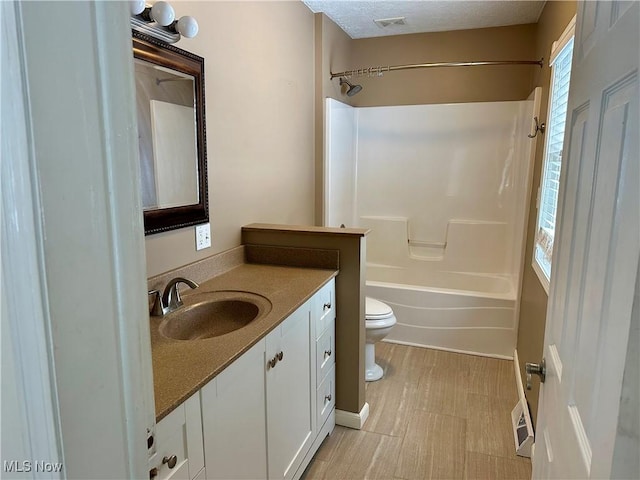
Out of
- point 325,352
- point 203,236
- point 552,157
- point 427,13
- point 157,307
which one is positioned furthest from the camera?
point 427,13

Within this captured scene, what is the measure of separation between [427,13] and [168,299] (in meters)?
2.79

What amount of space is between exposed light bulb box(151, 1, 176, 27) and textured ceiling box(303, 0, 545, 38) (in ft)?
5.41

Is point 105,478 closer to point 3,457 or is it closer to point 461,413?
point 3,457

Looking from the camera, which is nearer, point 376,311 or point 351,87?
point 376,311

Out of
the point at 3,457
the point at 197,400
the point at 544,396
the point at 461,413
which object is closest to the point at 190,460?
the point at 197,400

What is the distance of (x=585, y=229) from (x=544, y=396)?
57 cm

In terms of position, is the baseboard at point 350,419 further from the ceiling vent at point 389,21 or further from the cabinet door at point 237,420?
the ceiling vent at point 389,21

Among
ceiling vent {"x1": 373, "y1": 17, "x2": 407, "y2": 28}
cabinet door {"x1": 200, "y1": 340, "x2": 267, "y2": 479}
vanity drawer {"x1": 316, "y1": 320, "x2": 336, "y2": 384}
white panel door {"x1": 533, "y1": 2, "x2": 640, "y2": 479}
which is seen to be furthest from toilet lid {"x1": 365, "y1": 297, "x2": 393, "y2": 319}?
ceiling vent {"x1": 373, "y1": 17, "x2": 407, "y2": 28}

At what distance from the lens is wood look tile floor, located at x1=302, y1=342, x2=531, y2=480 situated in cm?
205

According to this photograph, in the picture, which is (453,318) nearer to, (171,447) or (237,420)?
(237,420)

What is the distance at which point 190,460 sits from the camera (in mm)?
1151

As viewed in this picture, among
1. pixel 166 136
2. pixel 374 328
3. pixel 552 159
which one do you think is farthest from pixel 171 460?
pixel 552 159

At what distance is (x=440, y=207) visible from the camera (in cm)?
397

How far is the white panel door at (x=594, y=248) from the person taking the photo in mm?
598
